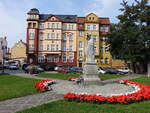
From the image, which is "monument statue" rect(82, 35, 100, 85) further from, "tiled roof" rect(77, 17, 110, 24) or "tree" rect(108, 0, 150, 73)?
"tiled roof" rect(77, 17, 110, 24)

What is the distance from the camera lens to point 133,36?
111 feet

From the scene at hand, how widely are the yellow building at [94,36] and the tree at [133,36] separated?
51.2 feet

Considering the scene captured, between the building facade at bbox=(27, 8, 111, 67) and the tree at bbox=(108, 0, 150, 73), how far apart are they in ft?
53.6

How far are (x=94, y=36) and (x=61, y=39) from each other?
9.69 metres

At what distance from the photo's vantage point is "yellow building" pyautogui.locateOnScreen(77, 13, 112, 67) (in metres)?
54.9

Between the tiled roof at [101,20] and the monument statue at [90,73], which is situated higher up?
the tiled roof at [101,20]

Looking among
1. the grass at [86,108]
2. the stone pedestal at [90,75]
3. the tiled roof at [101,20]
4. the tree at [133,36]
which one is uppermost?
the tiled roof at [101,20]

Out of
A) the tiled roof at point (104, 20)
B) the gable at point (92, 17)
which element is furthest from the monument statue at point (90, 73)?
the tiled roof at point (104, 20)

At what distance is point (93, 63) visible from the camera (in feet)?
49.9

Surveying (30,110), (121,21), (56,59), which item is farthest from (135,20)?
(30,110)

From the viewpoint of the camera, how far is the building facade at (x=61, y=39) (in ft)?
178

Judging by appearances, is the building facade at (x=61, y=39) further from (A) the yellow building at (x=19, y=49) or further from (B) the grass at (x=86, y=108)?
(B) the grass at (x=86, y=108)

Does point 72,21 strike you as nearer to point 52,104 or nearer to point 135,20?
point 135,20

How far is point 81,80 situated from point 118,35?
77.5 feet
